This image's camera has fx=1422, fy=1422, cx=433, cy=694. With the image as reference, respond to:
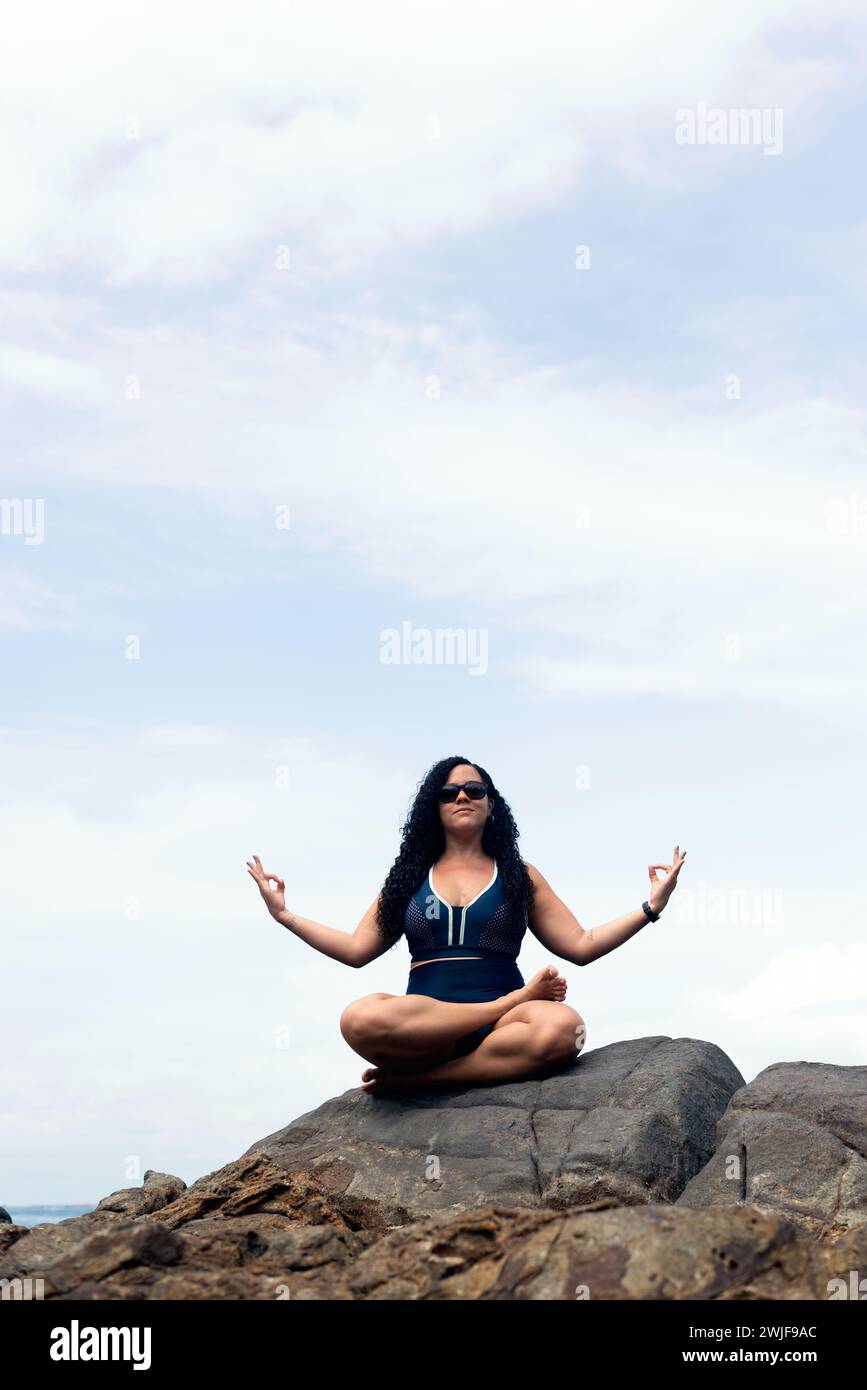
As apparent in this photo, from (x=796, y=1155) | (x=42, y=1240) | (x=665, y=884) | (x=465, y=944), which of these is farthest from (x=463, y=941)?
(x=42, y=1240)

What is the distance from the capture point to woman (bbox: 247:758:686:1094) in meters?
9.17

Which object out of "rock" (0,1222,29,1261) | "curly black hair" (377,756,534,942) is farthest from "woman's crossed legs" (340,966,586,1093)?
"rock" (0,1222,29,1261)

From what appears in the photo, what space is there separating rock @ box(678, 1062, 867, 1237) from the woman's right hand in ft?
11.1

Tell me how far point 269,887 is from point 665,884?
2785 mm

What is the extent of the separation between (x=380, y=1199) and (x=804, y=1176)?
2.44 m

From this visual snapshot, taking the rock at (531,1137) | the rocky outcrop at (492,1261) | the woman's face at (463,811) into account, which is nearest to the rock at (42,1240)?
the rocky outcrop at (492,1261)

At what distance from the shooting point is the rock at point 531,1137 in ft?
27.0

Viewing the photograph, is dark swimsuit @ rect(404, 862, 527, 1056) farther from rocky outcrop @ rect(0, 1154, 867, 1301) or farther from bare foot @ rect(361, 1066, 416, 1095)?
rocky outcrop @ rect(0, 1154, 867, 1301)

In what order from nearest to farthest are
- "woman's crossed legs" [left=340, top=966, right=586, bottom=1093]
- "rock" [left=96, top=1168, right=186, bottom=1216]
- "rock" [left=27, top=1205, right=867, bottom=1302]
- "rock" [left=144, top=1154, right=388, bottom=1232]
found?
"rock" [left=27, top=1205, right=867, bottom=1302]
"rock" [left=144, top=1154, right=388, bottom=1232]
"rock" [left=96, top=1168, right=186, bottom=1216]
"woman's crossed legs" [left=340, top=966, right=586, bottom=1093]

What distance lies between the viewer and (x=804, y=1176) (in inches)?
308

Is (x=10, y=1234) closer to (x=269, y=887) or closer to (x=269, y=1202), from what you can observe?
(x=269, y=1202)

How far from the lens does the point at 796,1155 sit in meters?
7.95
